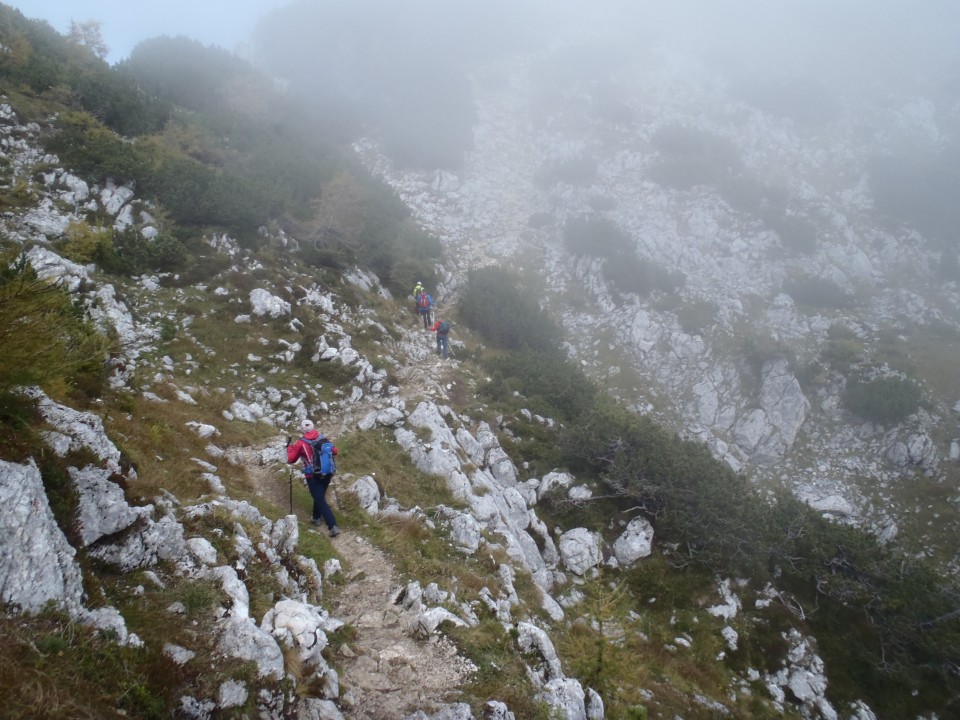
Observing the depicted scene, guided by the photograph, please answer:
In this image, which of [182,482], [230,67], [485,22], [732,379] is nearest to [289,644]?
[182,482]

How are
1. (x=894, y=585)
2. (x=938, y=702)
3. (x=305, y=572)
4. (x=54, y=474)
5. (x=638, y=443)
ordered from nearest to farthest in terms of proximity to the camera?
(x=54, y=474) → (x=305, y=572) → (x=938, y=702) → (x=894, y=585) → (x=638, y=443)

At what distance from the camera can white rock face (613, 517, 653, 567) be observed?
40.3ft

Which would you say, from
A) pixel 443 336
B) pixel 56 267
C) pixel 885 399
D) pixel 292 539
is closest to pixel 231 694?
pixel 292 539

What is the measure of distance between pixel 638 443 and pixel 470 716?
35.5 feet

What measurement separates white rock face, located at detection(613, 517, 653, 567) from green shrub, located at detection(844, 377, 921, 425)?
1550 cm

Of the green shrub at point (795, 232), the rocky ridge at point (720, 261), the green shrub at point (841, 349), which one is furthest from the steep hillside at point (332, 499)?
the green shrub at point (795, 232)

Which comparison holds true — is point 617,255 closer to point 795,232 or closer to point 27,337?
point 795,232

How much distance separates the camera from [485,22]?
5394cm

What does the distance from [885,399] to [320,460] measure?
24.1 m

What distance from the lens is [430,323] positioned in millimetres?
20828

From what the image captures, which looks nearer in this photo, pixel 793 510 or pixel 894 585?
pixel 894 585

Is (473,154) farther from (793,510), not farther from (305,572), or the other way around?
(305,572)

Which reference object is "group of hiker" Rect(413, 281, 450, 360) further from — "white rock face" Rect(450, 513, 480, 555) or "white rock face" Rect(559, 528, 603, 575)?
"white rock face" Rect(450, 513, 480, 555)

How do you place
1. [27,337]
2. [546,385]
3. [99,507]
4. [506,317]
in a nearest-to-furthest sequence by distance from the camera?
[27,337] < [99,507] < [546,385] < [506,317]
